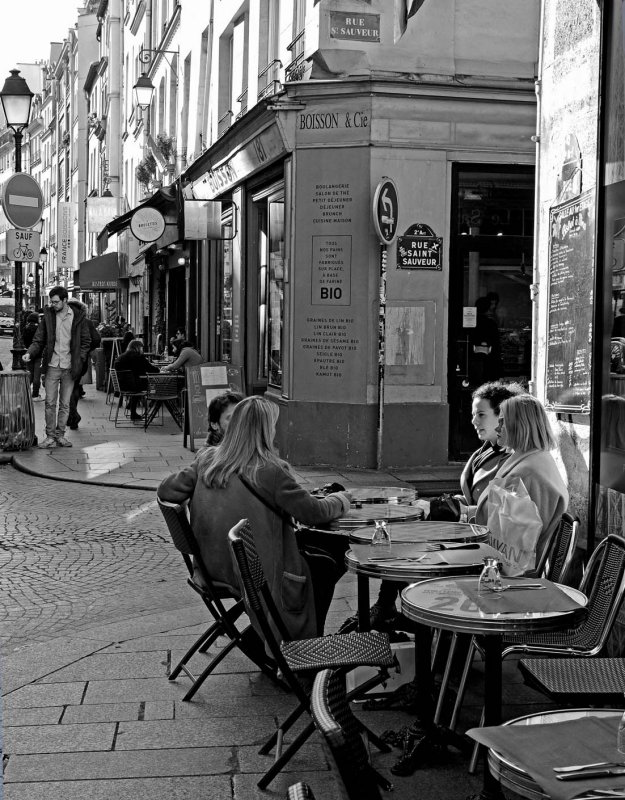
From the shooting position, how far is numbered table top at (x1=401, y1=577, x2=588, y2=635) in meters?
3.71

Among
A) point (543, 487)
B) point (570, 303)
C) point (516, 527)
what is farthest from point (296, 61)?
point (516, 527)

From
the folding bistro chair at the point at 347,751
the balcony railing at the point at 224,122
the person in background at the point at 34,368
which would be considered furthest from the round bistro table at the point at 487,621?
the person in background at the point at 34,368

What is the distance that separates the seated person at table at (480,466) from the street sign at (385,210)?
5.81 metres

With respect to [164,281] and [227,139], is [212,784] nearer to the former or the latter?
[227,139]

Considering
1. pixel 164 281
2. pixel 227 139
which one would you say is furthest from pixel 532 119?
pixel 164 281

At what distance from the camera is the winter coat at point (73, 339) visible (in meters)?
14.8

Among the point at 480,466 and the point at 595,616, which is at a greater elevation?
the point at 480,466

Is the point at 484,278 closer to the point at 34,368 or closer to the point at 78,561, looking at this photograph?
the point at 78,561

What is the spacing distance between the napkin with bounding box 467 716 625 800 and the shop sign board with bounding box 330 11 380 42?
35.3 ft

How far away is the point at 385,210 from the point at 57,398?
5.56m

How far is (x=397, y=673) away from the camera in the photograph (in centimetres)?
511

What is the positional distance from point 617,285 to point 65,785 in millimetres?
3547

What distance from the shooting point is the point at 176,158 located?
932 inches

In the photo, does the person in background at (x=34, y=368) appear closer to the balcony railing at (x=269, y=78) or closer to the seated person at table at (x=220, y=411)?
the balcony railing at (x=269, y=78)
